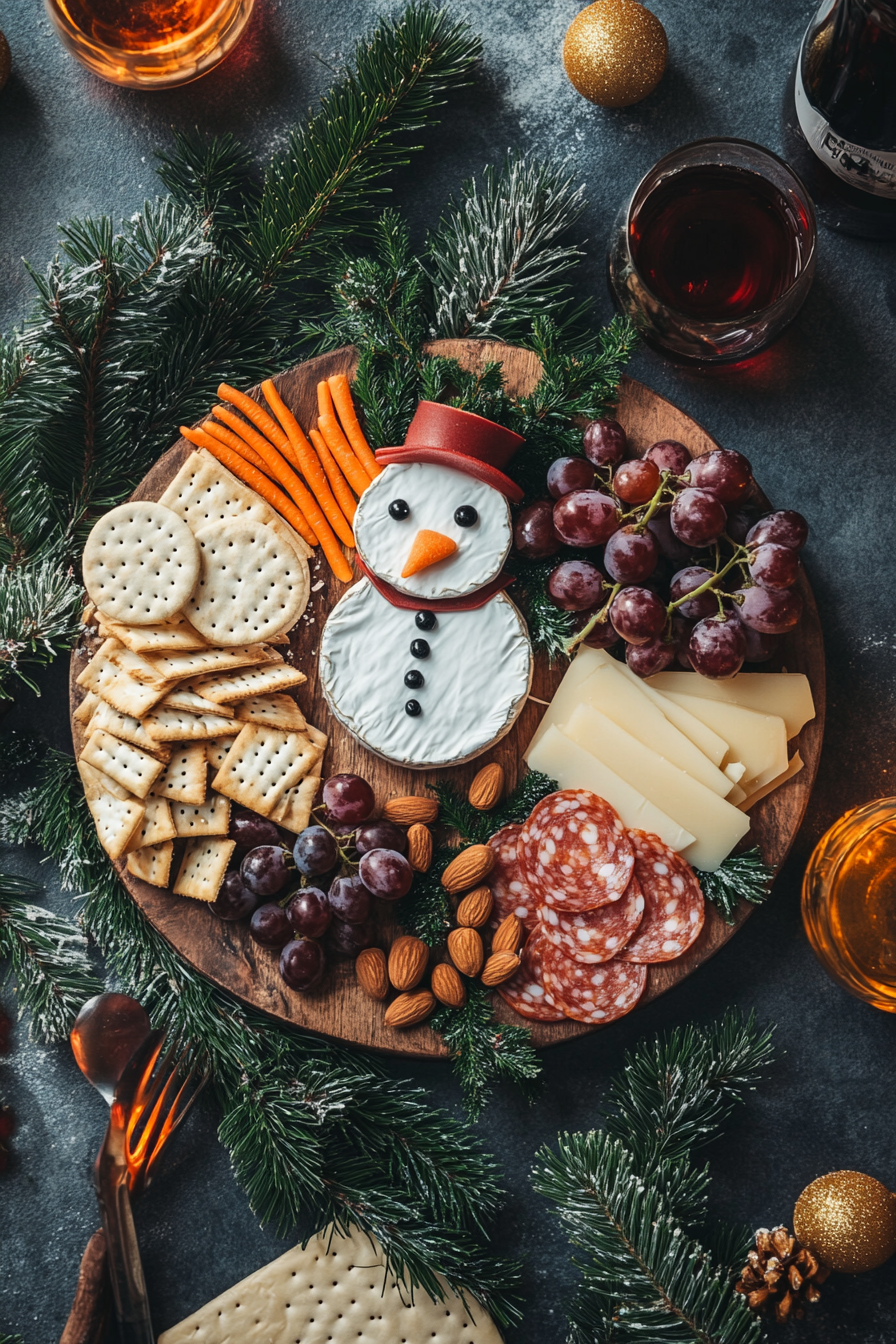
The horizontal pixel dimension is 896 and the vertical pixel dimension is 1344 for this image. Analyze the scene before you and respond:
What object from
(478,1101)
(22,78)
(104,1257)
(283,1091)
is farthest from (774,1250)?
(22,78)

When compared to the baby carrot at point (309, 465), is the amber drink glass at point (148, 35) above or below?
above

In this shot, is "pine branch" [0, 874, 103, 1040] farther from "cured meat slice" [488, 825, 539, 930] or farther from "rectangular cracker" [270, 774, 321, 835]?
"cured meat slice" [488, 825, 539, 930]

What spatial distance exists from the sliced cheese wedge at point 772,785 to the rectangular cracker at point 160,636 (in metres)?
0.98

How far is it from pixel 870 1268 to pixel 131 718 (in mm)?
1541

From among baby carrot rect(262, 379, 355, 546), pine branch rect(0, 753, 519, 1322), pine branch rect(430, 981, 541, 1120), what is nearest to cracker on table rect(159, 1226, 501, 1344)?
pine branch rect(0, 753, 519, 1322)

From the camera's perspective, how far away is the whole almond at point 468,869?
1.58 meters

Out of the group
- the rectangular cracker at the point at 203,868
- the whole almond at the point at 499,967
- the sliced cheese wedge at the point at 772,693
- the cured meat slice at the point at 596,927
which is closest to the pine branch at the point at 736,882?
the cured meat slice at the point at 596,927

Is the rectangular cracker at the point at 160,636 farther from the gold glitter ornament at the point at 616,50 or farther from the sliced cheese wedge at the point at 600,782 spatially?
the gold glitter ornament at the point at 616,50

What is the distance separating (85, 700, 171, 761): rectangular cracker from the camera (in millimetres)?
1590

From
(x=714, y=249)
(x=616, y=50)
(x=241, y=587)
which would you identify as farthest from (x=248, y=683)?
(x=616, y=50)

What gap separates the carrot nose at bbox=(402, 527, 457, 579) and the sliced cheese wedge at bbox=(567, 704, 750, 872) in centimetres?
35

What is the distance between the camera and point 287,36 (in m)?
1.82

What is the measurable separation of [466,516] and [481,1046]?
88cm

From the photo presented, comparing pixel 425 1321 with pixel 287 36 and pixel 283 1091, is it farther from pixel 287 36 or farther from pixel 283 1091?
pixel 287 36
